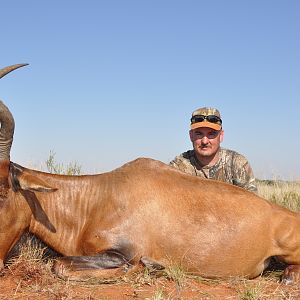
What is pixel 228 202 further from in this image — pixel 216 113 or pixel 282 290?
pixel 216 113

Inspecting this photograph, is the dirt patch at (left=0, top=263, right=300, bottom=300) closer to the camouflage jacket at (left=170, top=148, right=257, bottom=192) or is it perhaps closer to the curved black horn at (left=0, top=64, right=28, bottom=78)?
the curved black horn at (left=0, top=64, right=28, bottom=78)

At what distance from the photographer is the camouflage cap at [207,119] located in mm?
8000

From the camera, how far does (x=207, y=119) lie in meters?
8.04

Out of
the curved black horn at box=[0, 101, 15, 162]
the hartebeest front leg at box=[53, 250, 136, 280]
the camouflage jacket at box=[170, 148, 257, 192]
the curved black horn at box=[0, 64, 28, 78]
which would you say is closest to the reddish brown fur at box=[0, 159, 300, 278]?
the hartebeest front leg at box=[53, 250, 136, 280]

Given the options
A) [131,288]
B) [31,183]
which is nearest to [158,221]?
[131,288]

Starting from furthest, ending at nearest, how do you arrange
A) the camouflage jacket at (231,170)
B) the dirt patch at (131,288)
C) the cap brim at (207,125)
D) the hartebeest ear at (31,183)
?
the camouflage jacket at (231,170)
the cap brim at (207,125)
the hartebeest ear at (31,183)
the dirt patch at (131,288)

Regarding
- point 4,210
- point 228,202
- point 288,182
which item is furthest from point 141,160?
point 288,182

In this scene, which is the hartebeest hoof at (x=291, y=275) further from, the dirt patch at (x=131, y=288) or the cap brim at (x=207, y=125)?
the cap brim at (x=207, y=125)

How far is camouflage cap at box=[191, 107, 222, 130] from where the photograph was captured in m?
8.00

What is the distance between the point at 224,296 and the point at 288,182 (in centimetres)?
1337

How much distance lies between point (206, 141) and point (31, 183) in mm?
3313

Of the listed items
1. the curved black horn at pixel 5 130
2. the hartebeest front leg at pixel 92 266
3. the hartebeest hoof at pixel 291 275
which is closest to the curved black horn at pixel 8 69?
the curved black horn at pixel 5 130

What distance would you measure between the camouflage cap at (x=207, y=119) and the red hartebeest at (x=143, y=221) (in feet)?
6.43

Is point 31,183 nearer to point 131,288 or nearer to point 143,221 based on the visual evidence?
point 143,221
